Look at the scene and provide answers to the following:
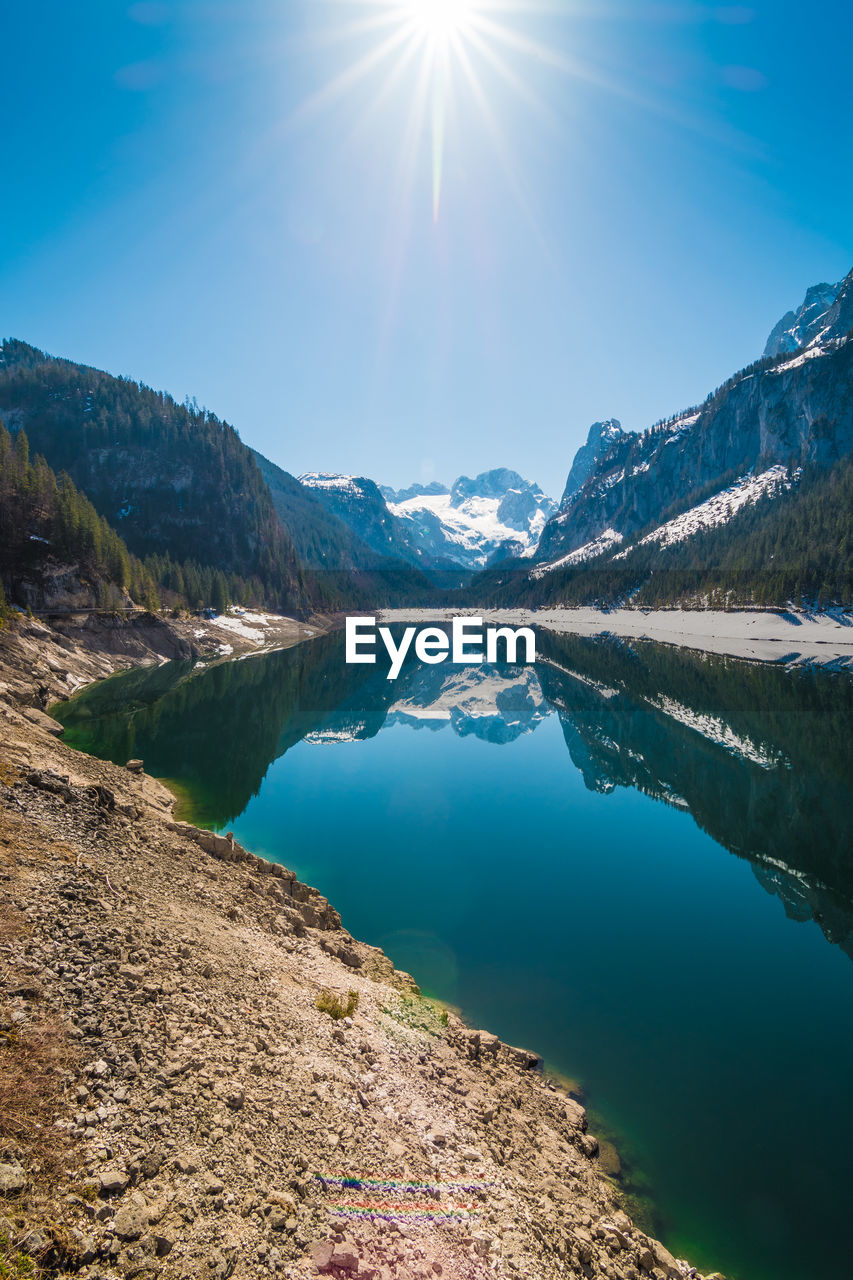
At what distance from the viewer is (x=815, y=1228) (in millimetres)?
8852

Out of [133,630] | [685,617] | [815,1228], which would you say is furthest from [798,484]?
[815,1228]

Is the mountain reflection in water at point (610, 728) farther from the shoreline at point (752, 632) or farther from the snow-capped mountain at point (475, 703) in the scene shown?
the shoreline at point (752, 632)

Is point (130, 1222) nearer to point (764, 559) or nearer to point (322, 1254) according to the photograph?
point (322, 1254)

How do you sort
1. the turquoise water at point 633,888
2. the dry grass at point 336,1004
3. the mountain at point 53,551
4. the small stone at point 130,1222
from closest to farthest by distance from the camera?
the small stone at point 130,1222 → the turquoise water at point 633,888 → the dry grass at point 336,1004 → the mountain at point 53,551

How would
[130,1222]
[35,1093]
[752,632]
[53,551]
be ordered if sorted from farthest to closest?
[752,632], [53,551], [35,1093], [130,1222]

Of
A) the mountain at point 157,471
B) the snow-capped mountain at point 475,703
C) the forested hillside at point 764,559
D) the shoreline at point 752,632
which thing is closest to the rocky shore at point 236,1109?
the snow-capped mountain at point 475,703

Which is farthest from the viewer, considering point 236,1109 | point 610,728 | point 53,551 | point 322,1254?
point 53,551

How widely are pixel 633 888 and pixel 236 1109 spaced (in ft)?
55.9

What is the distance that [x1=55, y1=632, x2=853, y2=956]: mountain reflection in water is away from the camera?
81.3 ft

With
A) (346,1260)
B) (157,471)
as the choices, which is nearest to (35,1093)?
(346,1260)

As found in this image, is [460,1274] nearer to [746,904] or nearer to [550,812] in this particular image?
[746,904]

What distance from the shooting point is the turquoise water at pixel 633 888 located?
10.1m

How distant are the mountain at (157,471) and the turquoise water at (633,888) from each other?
11495cm

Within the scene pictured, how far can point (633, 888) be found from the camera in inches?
789
